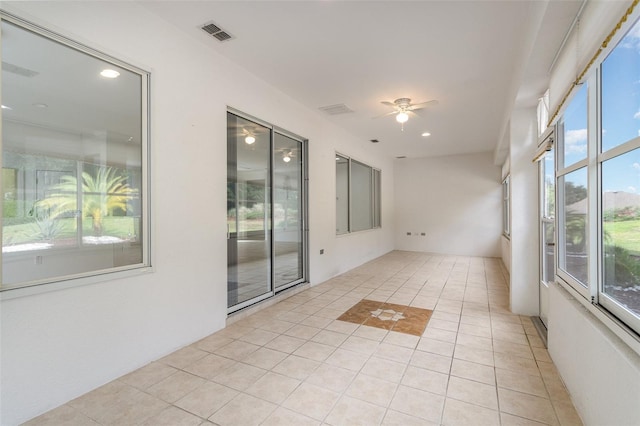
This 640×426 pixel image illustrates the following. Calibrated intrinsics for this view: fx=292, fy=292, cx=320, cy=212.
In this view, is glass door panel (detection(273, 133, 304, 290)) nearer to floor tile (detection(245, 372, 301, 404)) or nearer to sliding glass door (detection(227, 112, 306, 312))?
sliding glass door (detection(227, 112, 306, 312))

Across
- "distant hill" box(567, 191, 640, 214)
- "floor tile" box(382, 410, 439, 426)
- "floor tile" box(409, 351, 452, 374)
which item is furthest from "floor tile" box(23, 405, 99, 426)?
"distant hill" box(567, 191, 640, 214)

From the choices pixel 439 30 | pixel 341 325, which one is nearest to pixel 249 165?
pixel 341 325

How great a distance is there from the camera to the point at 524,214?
3.75m

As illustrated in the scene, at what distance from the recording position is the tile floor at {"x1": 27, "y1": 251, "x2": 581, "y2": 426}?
1.92m

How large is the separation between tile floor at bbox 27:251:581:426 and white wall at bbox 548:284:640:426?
0.16m

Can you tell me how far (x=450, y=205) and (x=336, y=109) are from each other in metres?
5.57

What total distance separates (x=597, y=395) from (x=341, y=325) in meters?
2.24

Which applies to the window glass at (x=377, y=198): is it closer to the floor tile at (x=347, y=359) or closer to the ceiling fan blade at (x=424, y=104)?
the ceiling fan blade at (x=424, y=104)

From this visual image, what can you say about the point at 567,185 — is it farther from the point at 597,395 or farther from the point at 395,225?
the point at 395,225

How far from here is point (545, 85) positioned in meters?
3.12

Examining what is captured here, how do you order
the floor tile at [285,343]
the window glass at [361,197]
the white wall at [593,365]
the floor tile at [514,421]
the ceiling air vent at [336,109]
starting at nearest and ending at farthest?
the white wall at [593,365]
the floor tile at [514,421]
the floor tile at [285,343]
the ceiling air vent at [336,109]
the window glass at [361,197]

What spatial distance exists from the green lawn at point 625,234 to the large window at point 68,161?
130 inches

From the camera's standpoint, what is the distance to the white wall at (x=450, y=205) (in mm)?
8344

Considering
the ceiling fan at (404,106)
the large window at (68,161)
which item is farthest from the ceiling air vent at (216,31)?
the ceiling fan at (404,106)
